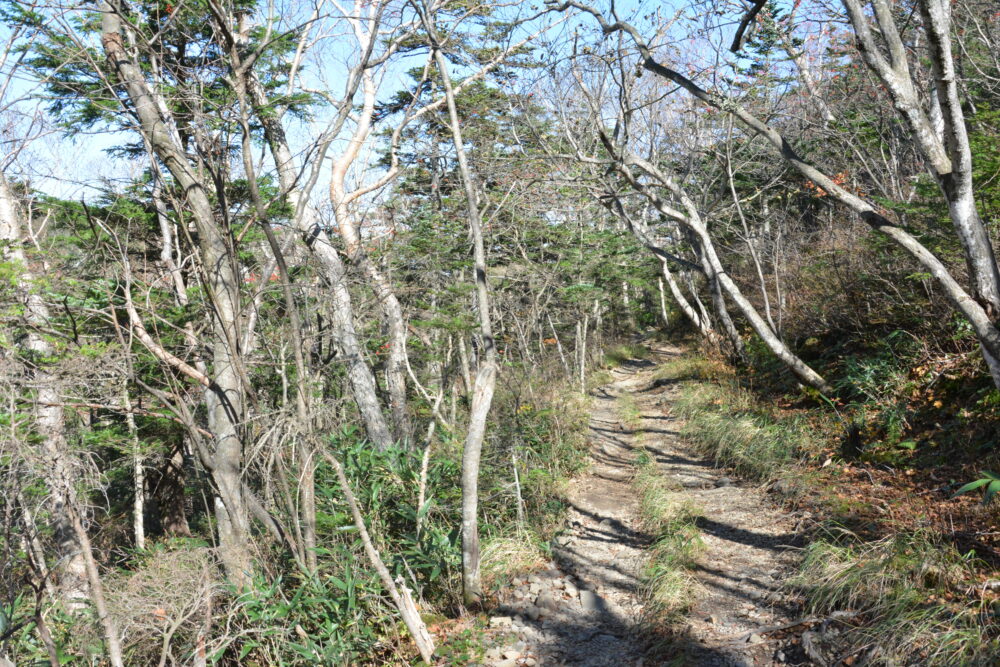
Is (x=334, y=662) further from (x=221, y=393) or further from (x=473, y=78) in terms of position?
(x=473, y=78)

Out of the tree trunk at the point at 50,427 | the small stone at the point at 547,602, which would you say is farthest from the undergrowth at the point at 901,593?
the tree trunk at the point at 50,427

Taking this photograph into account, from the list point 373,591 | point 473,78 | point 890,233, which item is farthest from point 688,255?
point 373,591

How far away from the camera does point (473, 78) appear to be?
9516 mm

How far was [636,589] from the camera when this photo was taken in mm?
5625

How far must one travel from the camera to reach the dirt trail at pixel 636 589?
181 inches

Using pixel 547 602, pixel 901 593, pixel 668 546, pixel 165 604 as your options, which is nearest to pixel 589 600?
pixel 547 602

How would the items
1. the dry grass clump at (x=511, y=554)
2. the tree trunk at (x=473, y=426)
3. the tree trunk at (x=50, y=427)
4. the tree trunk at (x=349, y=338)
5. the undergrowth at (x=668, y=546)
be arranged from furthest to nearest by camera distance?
the tree trunk at (x=349, y=338) < the dry grass clump at (x=511, y=554) < the tree trunk at (x=473, y=426) < the undergrowth at (x=668, y=546) < the tree trunk at (x=50, y=427)

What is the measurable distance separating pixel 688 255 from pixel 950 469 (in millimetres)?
15625

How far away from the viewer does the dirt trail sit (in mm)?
4598

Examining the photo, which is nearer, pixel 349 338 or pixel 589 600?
pixel 589 600

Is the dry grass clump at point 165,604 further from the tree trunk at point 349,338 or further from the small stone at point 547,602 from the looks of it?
the tree trunk at point 349,338

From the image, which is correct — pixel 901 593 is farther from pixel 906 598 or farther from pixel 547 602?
pixel 547 602

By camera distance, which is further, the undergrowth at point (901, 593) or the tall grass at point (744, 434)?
the tall grass at point (744, 434)

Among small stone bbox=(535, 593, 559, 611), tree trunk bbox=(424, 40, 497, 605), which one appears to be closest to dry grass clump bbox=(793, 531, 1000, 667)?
small stone bbox=(535, 593, 559, 611)
